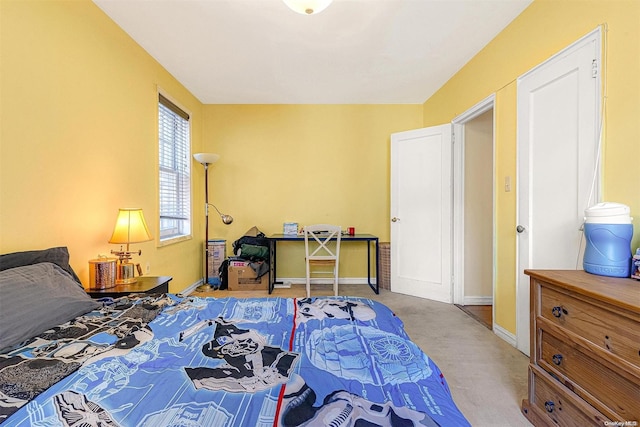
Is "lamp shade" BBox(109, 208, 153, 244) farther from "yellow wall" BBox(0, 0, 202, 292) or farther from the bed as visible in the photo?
the bed

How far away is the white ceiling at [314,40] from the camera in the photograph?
2.10 meters

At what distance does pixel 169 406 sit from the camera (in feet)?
2.39

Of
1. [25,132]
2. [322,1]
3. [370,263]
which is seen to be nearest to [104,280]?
[25,132]

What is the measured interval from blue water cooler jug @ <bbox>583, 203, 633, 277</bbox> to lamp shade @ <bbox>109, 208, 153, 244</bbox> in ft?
9.34

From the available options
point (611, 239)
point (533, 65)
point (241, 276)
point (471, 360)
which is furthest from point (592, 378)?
point (241, 276)

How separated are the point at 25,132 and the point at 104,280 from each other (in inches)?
40.2

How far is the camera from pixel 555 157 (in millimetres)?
1867

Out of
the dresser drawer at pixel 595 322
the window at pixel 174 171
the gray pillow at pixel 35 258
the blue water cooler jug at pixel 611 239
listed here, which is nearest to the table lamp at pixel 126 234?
the gray pillow at pixel 35 258

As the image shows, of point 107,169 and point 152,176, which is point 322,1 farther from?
point 152,176

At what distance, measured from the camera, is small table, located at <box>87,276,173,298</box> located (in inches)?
73.2

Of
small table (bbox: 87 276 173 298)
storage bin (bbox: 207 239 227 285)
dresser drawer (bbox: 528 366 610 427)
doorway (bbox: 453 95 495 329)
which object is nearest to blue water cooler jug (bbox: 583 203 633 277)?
dresser drawer (bbox: 528 366 610 427)

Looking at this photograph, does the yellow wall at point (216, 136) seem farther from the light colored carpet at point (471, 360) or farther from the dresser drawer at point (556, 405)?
the dresser drawer at point (556, 405)

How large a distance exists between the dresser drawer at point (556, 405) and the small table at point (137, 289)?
2.39 m

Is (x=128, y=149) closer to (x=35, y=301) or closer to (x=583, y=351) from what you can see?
(x=35, y=301)
